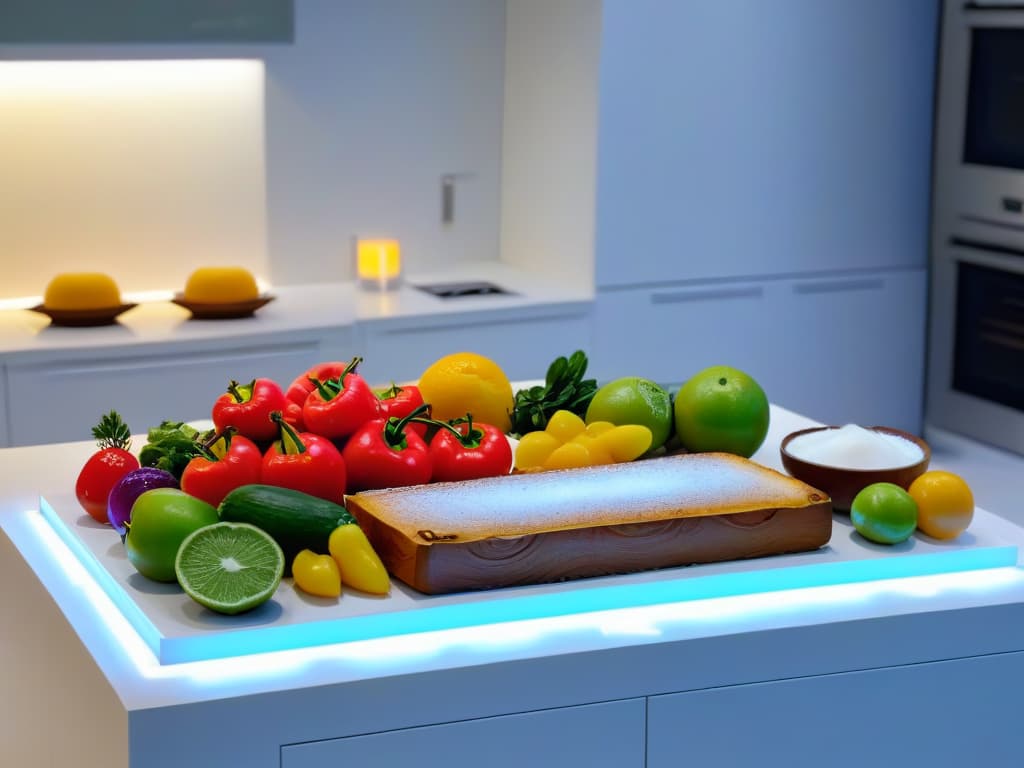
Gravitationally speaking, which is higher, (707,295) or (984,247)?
(984,247)

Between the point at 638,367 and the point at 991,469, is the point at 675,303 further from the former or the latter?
the point at 991,469

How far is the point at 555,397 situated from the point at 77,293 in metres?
1.62

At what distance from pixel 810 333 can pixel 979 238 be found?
0.50 meters

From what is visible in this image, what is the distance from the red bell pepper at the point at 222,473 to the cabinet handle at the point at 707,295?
2.29m

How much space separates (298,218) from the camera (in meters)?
3.93

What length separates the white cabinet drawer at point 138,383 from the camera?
314 cm

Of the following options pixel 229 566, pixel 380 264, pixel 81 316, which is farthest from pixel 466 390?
pixel 380 264

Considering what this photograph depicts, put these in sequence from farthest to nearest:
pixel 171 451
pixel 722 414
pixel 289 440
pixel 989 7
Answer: pixel 989 7 → pixel 722 414 → pixel 171 451 → pixel 289 440

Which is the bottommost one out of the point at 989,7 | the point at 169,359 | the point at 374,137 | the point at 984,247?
the point at 169,359

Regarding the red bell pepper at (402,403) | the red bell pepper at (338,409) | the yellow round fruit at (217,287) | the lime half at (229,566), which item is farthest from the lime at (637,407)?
the yellow round fruit at (217,287)

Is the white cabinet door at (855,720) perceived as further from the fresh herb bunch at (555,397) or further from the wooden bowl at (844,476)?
the fresh herb bunch at (555,397)

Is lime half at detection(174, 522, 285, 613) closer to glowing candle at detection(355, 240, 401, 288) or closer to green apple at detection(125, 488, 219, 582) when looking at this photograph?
green apple at detection(125, 488, 219, 582)

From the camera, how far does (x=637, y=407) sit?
6.23 feet

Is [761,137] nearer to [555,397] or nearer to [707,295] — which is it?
[707,295]
